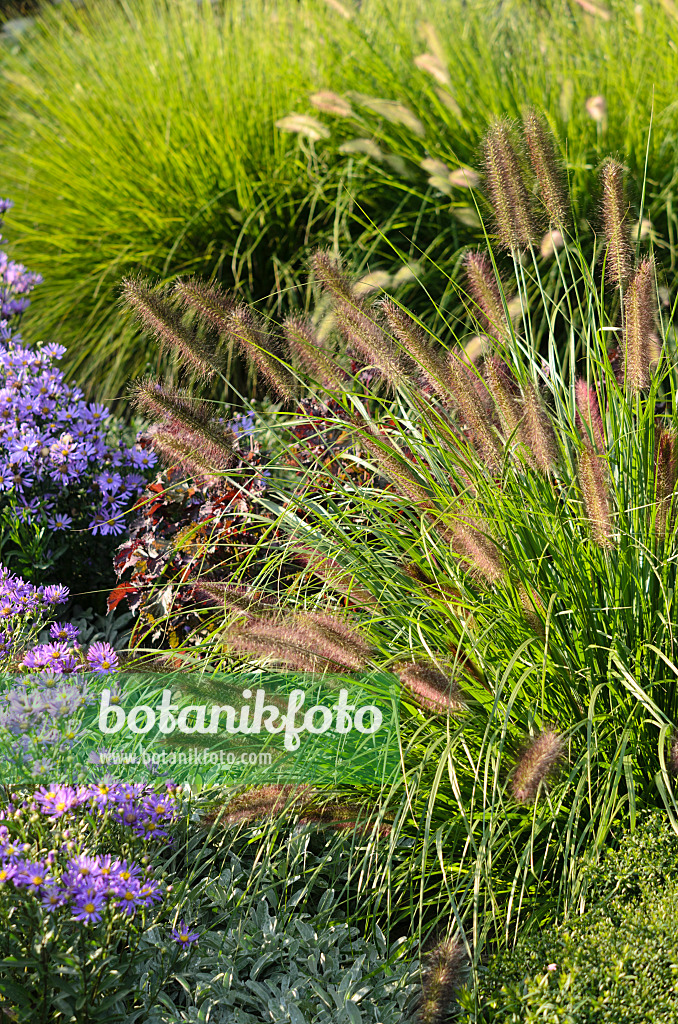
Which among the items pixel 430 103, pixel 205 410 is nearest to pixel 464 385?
pixel 205 410

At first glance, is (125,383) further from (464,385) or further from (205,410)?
(464,385)

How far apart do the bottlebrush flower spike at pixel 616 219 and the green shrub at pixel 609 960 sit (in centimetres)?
117

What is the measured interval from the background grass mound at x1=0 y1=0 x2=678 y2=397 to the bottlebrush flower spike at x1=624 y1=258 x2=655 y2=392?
7.11 ft

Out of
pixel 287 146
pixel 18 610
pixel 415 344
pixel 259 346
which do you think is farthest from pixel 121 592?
pixel 287 146

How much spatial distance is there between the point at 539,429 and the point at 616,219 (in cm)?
53

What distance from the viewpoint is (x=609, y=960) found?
62.7 inches

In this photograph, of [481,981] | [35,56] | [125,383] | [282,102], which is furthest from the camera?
[35,56]

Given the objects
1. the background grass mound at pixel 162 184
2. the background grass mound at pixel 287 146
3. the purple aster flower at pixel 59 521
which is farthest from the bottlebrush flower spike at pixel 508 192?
the background grass mound at pixel 162 184

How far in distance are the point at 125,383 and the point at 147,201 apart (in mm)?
912

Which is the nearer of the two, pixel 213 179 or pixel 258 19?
pixel 213 179

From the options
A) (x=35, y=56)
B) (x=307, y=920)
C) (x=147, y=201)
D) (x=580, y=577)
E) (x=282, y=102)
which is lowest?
(x=307, y=920)

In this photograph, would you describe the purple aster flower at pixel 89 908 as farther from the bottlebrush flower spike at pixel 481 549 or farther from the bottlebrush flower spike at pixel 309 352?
the bottlebrush flower spike at pixel 309 352

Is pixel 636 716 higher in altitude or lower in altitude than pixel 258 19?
lower

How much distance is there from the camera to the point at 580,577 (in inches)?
78.4
